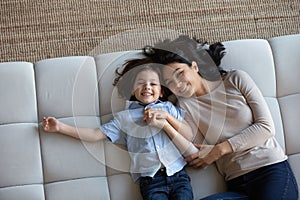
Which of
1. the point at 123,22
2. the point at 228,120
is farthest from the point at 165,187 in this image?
the point at 123,22

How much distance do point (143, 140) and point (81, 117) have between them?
21cm

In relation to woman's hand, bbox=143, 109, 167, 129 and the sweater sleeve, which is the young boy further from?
the sweater sleeve

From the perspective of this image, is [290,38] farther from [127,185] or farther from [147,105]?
[127,185]

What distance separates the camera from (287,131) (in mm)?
1617

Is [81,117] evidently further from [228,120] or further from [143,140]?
[228,120]

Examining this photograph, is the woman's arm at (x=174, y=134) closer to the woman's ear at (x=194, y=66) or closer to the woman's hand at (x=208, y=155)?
the woman's hand at (x=208, y=155)

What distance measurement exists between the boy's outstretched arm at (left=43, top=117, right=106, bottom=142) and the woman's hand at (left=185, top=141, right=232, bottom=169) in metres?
0.29

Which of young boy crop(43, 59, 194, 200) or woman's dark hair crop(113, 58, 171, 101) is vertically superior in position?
woman's dark hair crop(113, 58, 171, 101)

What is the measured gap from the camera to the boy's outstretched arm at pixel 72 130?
1.53 meters

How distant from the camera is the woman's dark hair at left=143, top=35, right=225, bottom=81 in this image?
162 centimetres

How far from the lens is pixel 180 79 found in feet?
5.19

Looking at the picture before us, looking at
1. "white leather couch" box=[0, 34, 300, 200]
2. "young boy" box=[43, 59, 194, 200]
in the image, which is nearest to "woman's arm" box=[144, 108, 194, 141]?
"young boy" box=[43, 59, 194, 200]

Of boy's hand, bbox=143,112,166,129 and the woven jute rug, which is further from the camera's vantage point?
the woven jute rug

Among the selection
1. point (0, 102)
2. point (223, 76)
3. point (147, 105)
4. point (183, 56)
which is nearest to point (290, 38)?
point (223, 76)
